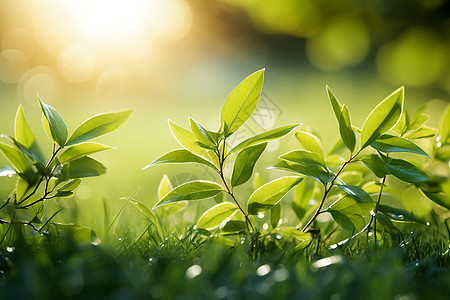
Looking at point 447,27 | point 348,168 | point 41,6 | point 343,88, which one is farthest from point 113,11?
point 348,168

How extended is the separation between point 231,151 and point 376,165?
30cm

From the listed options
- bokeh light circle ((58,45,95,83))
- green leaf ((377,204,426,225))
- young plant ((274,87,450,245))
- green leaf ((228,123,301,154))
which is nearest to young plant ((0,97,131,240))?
green leaf ((228,123,301,154))

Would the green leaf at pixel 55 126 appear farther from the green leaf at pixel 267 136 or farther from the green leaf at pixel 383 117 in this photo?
the green leaf at pixel 383 117

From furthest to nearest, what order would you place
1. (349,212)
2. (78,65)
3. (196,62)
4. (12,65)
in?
(196,62) < (78,65) < (12,65) < (349,212)

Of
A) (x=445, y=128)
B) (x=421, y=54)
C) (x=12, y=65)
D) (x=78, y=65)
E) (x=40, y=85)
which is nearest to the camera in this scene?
(x=445, y=128)

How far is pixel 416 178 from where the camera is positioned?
881mm

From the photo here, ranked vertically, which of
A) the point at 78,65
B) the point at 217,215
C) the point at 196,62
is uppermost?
the point at 78,65

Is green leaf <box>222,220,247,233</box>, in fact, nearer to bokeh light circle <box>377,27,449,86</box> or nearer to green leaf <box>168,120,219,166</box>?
green leaf <box>168,120,219,166</box>

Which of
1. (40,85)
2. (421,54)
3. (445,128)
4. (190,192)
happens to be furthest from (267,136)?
(40,85)

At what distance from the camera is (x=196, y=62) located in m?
9.30

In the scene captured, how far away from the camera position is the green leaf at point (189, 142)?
88 cm

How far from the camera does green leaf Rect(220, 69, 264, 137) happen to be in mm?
817

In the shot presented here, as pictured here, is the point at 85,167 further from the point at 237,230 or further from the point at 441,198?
the point at 441,198

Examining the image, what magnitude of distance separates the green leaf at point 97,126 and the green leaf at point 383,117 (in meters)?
0.48
